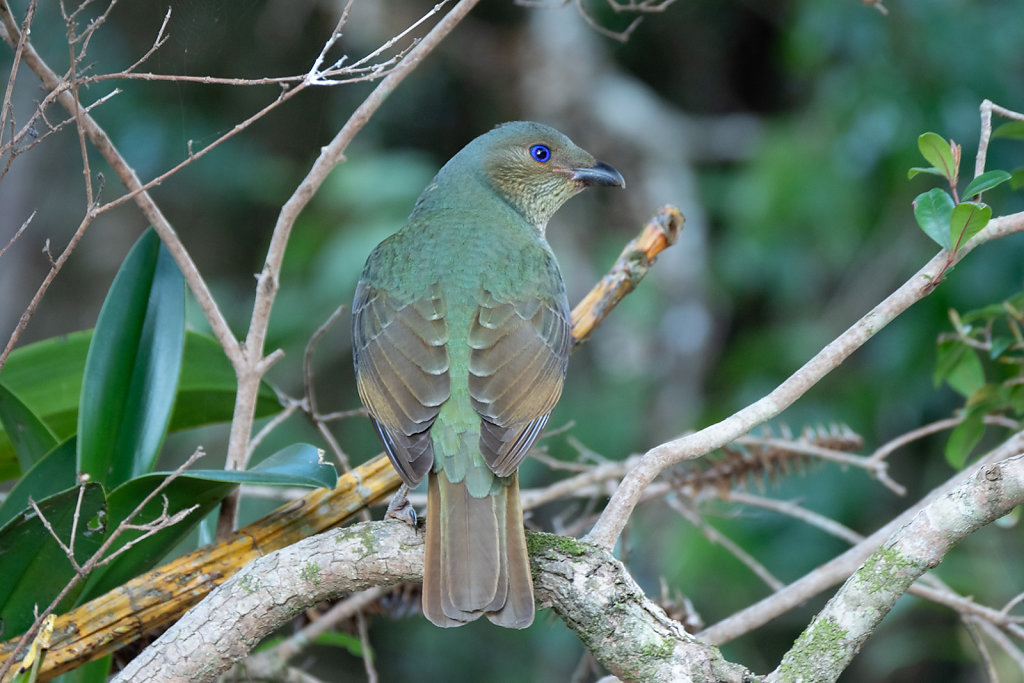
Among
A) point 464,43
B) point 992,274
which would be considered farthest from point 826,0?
point 464,43

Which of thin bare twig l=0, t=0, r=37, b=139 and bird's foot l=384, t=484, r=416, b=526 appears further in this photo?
bird's foot l=384, t=484, r=416, b=526

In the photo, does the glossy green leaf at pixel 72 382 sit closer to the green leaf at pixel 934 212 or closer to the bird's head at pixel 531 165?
the bird's head at pixel 531 165

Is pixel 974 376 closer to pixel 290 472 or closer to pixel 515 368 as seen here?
pixel 515 368

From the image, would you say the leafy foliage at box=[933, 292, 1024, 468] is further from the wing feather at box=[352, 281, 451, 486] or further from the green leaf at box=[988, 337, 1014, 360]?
the wing feather at box=[352, 281, 451, 486]

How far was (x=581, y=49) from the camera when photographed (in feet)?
21.2

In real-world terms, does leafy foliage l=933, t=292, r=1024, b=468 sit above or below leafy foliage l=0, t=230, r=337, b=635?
above

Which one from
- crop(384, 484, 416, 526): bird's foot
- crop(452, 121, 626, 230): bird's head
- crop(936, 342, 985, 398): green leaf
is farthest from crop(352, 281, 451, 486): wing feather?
crop(936, 342, 985, 398): green leaf

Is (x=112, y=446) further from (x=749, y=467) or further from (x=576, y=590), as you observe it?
(x=749, y=467)

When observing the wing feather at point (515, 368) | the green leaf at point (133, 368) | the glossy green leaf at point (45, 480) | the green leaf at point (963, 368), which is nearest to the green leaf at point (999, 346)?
the green leaf at point (963, 368)

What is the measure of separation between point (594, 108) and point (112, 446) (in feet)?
14.1

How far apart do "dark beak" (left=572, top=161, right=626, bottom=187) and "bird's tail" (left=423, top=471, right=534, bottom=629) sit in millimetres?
1583

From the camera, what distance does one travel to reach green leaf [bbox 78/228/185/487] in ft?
8.79

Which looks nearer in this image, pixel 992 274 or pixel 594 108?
pixel 992 274

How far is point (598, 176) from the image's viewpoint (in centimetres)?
377
